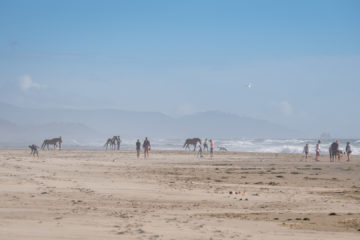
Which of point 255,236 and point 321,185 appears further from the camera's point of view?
point 321,185

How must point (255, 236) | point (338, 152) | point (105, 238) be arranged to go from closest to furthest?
1. point (105, 238)
2. point (255, 236)
3. point (338, 152)

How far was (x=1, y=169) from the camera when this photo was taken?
15.9 meters

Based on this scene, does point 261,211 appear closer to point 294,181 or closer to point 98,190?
point 98,190

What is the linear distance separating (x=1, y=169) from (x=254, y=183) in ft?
26.1

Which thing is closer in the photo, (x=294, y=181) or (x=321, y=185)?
(x=321, y=185)

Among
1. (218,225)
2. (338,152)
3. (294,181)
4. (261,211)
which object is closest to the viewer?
(218,225)

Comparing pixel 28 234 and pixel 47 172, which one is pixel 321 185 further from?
pixel 28 234

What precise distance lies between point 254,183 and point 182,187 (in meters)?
3.38

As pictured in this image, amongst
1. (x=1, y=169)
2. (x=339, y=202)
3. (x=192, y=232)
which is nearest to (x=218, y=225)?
→ (x=192, y=232)

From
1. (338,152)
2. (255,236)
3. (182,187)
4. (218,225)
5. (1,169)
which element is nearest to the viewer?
(255,236)

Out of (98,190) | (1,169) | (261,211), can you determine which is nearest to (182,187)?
(98,190)

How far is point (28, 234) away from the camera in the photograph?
23.2ft

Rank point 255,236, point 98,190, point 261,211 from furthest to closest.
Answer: point 98,190 → point 261,211 → point 255,236

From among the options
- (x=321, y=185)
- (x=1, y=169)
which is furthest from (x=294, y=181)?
(x=1, y=169)
